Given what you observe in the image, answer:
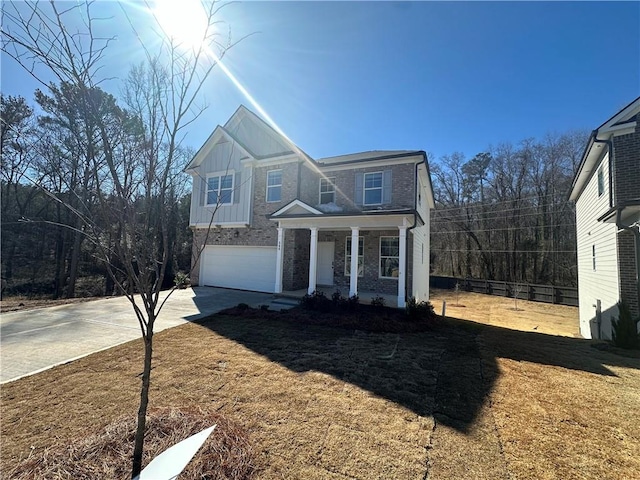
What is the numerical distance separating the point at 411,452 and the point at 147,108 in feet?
13.4

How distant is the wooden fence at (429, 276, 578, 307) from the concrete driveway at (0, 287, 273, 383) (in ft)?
72.9

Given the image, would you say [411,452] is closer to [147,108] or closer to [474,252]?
[147,108]

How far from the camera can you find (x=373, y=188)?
12.5 metres

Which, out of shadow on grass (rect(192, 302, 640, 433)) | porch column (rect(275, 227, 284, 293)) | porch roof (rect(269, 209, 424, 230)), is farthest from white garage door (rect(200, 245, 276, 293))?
shadow on grass (rect(192, 302, 640, 433))

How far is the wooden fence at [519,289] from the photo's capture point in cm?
2086

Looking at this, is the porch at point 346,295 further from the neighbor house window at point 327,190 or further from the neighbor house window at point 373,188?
the neighbor house window at point 327,190

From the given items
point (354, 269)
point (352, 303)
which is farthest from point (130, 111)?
point (354, 269)

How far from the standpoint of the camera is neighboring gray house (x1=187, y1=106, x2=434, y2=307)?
38.6 ft

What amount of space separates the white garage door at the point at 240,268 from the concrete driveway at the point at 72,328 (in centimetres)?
235

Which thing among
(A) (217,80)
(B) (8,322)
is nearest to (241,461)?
(A) (217,80)

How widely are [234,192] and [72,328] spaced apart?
30.6ft

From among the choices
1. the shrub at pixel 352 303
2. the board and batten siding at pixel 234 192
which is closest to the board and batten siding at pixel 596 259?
the shrub at pixel 352 303

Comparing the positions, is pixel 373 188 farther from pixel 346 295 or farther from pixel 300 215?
pixel 346 295

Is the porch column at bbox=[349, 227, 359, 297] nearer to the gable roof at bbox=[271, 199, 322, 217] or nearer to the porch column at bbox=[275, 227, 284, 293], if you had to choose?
the gable roof at bbox=[271, 199, 322, 217]
